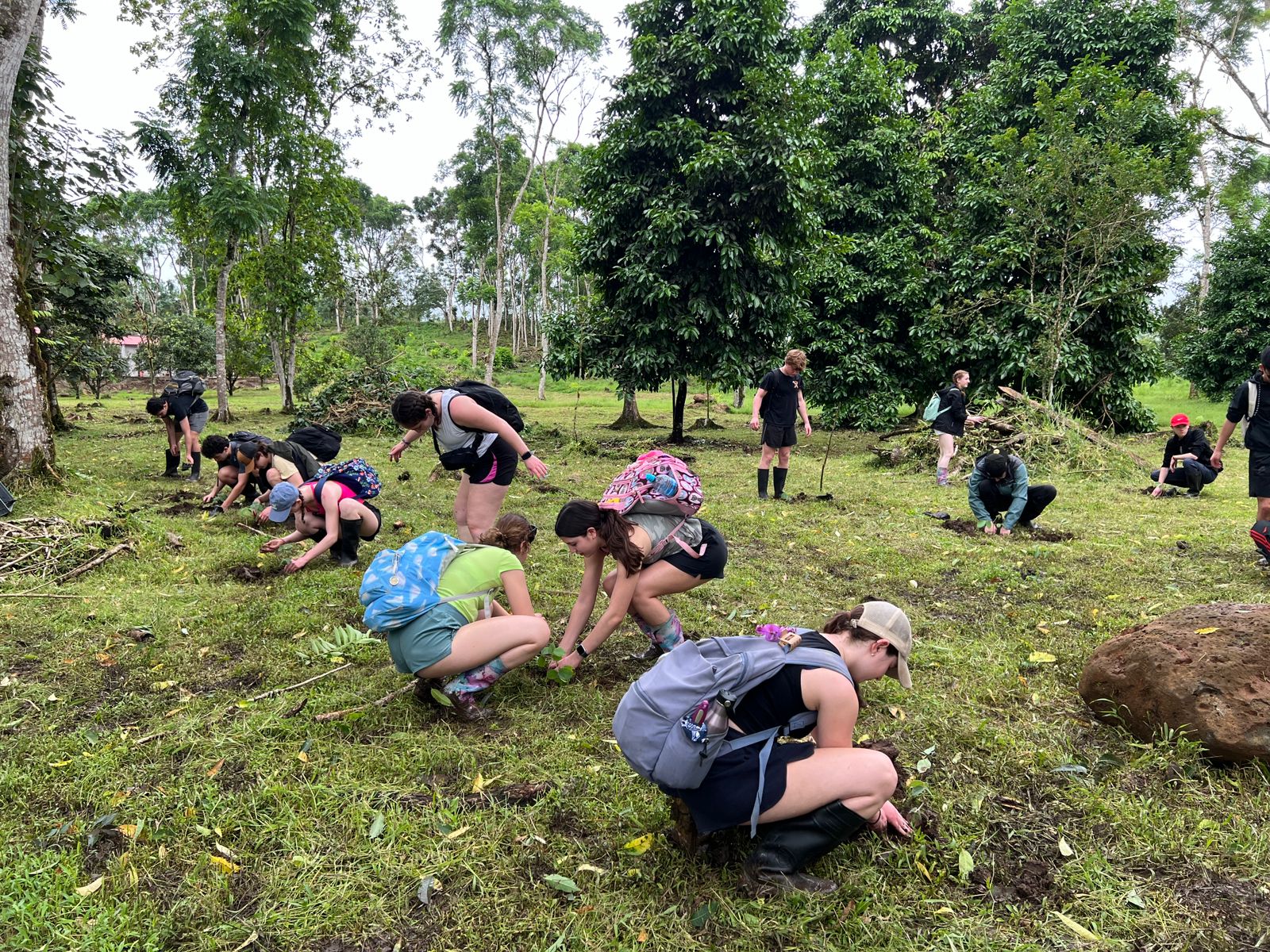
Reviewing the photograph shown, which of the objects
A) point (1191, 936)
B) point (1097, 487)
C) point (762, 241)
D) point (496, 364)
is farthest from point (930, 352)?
point (496, 364)

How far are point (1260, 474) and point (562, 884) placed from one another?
611cm

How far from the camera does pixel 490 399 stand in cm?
512

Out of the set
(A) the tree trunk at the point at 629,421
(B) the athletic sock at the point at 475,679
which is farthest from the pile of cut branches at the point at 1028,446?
(B) the athletic sock at the point at 475,679

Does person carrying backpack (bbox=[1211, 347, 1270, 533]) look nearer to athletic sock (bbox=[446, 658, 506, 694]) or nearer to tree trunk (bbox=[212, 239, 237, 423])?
athletic sock (bbox=[446, 658, 506, 694])

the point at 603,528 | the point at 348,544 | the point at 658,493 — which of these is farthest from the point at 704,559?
the point at 348,544

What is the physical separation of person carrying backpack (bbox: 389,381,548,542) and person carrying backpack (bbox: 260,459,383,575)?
2.33ft

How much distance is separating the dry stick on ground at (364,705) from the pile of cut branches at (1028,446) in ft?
32.0

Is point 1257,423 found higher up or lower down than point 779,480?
higher up

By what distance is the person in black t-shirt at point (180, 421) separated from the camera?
8766mm

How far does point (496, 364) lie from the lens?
1537 inches

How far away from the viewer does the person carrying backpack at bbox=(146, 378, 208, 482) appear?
8.77 metres

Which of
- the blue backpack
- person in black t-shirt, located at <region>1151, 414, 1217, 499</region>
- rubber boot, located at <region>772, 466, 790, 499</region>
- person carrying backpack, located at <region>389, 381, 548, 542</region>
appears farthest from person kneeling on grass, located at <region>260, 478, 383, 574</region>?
person in black t-shirt, located at <region>1151, 414, 1217, 499</region>

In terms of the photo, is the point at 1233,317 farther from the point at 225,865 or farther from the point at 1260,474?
the point at 225,865

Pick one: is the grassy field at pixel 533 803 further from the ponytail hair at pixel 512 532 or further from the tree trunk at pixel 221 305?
the tree trunk at pixel 221 305
